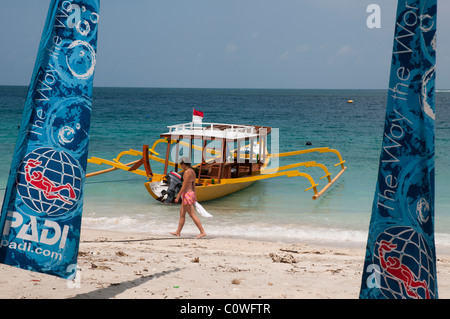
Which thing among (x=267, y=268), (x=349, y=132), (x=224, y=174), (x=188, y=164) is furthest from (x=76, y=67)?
(x=349, y=132)

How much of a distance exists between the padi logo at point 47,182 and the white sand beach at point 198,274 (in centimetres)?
71

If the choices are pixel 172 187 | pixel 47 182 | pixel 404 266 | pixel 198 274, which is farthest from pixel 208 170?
pixel 404 266

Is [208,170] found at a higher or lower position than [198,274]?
higher

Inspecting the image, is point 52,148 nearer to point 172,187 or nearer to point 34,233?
point 34,233

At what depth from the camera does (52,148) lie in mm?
3666

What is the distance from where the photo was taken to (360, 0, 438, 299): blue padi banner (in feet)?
10.4

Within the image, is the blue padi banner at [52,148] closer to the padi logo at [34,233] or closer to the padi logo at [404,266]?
the padi logo at [34,233]

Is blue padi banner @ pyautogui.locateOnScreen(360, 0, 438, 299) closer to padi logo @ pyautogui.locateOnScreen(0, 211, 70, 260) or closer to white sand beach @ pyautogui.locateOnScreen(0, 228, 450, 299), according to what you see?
white sand beach @ pyautogui.locateOnScreen(0, 228, 450, 299)

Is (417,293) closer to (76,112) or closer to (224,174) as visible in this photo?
(76,112)

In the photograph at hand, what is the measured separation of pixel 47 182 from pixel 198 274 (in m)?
2.27

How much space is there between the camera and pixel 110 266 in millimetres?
5586

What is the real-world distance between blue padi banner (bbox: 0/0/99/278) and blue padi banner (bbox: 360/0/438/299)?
2.17 m

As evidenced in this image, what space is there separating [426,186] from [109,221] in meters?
8.57
